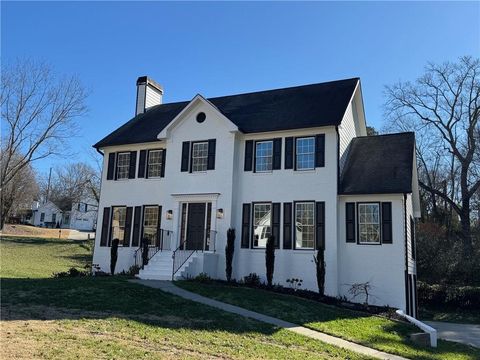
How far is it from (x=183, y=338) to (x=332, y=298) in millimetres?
8708

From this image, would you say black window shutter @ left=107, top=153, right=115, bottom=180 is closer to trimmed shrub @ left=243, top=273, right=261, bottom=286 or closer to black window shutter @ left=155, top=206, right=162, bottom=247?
black window shutter @ left=155, top=206, right=162, bottom=247

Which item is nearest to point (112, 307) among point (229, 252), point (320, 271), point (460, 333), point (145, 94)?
point (229, 252)

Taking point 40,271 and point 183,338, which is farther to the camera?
point 40,271

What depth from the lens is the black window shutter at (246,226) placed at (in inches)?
734

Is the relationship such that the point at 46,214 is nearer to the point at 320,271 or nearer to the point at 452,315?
the point at 452,315

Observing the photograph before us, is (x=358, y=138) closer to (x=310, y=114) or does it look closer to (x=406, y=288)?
(x=310, y=114)

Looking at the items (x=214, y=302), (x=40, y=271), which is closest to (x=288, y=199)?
(x=214, y=302)

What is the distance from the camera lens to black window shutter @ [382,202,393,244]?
16720mm

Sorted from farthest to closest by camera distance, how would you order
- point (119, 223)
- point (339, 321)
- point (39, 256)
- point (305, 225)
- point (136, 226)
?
point (39, 256)
point (119, 223)
point (136, 226)
point (305, 225)
point (339, 321)

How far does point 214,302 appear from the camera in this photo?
13.1 metres

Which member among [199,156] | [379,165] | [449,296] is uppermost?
[199,156]

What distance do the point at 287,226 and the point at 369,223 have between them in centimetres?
310

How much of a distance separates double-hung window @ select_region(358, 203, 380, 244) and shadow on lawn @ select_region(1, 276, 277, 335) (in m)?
7.51

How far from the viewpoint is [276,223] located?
60.1 ft
